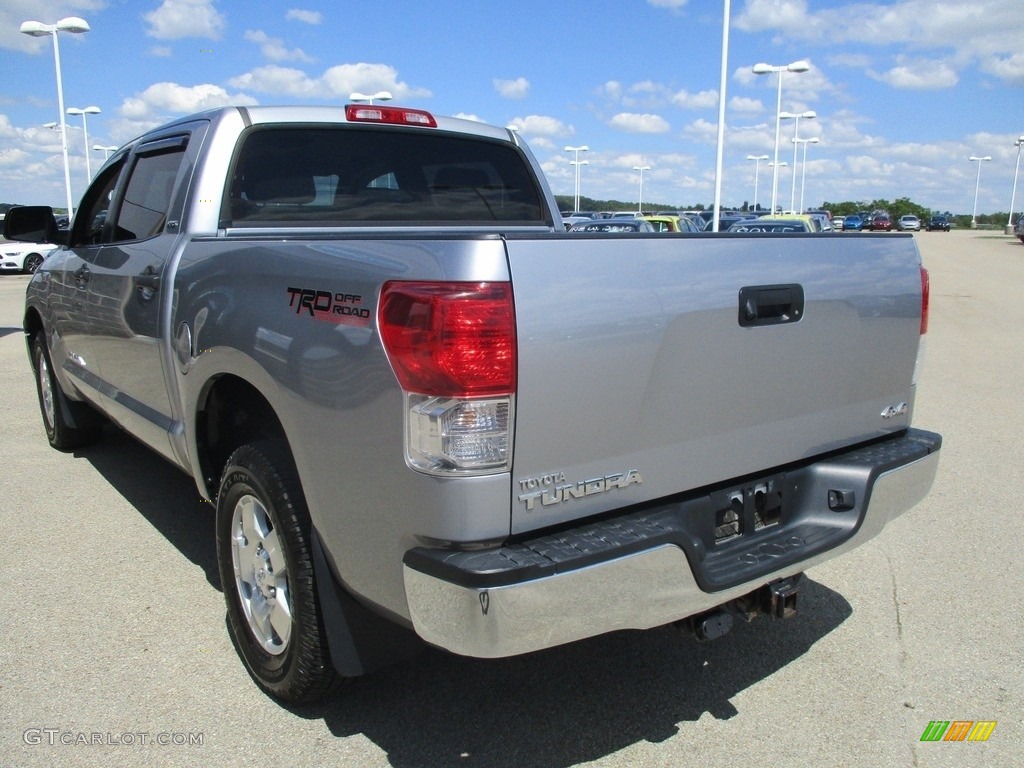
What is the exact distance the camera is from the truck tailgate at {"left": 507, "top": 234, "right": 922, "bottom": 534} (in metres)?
2.18

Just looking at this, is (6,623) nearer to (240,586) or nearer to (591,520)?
(240,586)

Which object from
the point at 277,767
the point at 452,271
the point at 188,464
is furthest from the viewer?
the point at 188,464

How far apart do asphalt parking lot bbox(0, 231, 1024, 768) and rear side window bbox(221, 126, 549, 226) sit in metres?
1.78

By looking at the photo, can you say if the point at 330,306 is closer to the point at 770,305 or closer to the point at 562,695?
the point at 770,305

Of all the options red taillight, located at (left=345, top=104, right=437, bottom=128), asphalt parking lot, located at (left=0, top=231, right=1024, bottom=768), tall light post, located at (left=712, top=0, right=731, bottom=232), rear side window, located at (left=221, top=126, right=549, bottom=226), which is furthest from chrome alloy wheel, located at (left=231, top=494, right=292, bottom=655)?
tall light post, located at (left=712, top=0, right=731, bottom=232)

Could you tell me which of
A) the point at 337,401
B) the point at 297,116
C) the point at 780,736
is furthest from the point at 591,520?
the point at 297,116

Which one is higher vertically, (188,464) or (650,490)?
(650,490)

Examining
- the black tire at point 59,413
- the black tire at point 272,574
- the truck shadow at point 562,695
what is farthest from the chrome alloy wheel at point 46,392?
the truck shadow at point 562,695

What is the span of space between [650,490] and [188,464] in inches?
78.9

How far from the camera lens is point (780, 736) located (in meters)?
2.84

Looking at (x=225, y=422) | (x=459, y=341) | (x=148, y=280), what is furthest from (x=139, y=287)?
(x=459, y=341)

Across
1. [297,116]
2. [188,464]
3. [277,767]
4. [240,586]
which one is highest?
[297,116]

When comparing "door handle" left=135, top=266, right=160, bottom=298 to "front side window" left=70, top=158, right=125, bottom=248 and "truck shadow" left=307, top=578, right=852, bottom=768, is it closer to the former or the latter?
"front side window" left=70, top=158, right=125, bottom=248

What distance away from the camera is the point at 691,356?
8.05 ft
